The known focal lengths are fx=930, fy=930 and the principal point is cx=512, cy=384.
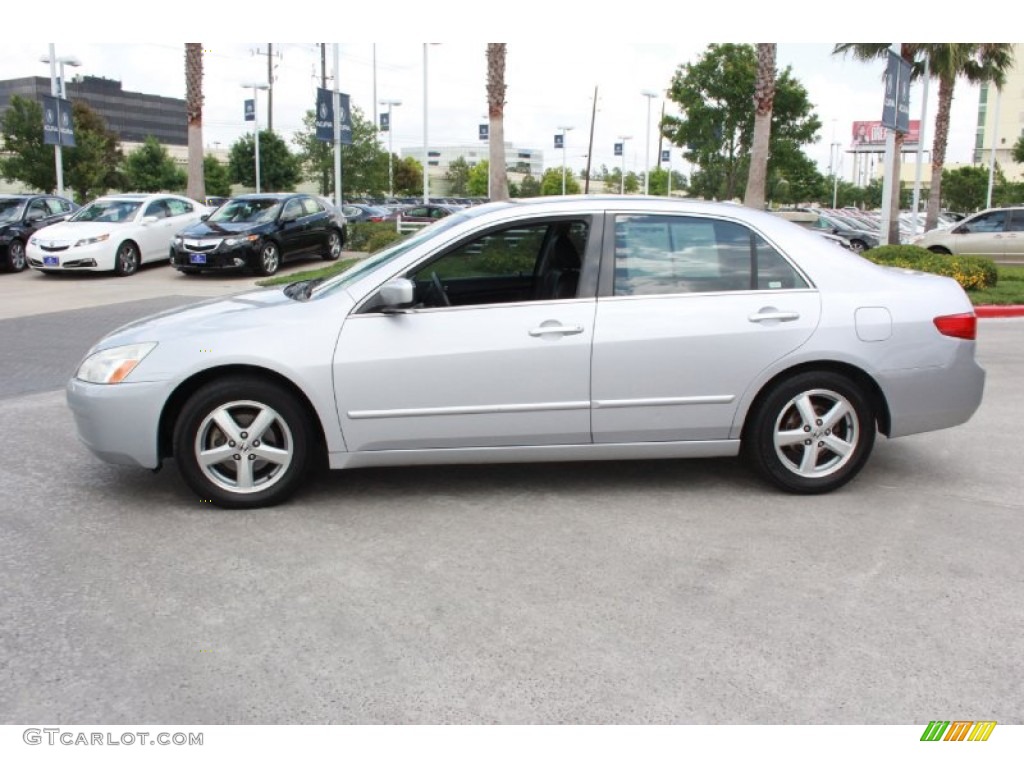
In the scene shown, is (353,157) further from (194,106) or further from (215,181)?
(194,106)

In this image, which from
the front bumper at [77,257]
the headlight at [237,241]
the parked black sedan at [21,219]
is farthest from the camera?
the parked black sedan at [21,219]

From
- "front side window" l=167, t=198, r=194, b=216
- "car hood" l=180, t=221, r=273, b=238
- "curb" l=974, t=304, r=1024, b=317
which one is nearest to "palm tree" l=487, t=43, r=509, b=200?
"car hood" l=180, t=221, r=273, b=238

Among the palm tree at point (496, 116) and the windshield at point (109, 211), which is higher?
the palm tree at point (496, 116)

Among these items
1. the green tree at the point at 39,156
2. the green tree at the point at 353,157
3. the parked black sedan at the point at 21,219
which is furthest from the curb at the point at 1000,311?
the green tree at the point at 353,157

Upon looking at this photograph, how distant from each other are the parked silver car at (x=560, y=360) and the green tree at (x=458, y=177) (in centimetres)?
10232

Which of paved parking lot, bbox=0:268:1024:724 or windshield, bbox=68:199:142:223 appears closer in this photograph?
paved parking lot, bbox=0:268:1024:724

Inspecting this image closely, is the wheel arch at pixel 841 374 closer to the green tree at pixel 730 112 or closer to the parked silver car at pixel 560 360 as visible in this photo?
the parked silver car at pixel 560 360

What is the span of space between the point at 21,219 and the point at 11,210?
1.35 feet

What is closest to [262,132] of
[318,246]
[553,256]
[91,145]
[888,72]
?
[91,145]

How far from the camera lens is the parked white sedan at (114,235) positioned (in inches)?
691

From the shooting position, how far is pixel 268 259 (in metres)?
17.8

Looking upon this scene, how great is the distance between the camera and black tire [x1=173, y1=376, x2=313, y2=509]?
471 cm

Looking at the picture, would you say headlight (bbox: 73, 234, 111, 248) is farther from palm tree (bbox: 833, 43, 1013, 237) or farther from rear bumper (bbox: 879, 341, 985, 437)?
palm tree (bbox: 833, 43, 1013, 237)

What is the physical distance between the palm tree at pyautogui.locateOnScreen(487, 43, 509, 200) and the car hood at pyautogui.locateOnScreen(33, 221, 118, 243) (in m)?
7.76
